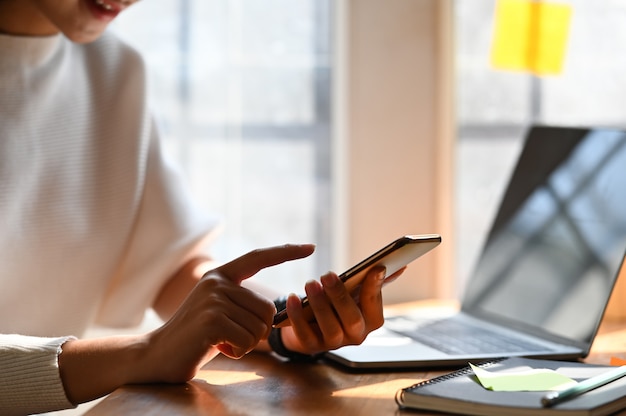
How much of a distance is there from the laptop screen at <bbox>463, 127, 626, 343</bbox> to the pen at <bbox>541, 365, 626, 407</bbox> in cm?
21

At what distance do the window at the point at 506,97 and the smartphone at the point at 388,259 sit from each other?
77cm

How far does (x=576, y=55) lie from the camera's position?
4.87ft

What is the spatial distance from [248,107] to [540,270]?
0.70 m

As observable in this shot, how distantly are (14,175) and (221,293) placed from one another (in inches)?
17.9

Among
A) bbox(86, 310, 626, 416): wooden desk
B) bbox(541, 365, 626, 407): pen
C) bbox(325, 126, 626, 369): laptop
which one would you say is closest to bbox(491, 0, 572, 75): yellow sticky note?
bbox(325, 126, 626, 369): laptop

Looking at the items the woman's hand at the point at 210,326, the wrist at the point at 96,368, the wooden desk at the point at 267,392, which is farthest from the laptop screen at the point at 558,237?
the wrist at the point at 96,368

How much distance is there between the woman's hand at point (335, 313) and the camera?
76cm

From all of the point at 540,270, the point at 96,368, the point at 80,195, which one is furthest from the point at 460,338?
the point at 80,195

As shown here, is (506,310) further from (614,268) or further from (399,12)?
(399,12)

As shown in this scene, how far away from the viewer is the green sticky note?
679mm

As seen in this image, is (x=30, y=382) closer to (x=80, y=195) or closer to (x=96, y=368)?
(x=96, y=368)

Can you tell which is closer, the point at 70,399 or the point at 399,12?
the point at 70,399

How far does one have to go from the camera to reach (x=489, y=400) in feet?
2.10

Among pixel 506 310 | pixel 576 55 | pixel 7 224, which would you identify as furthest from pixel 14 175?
pixel 576 55
